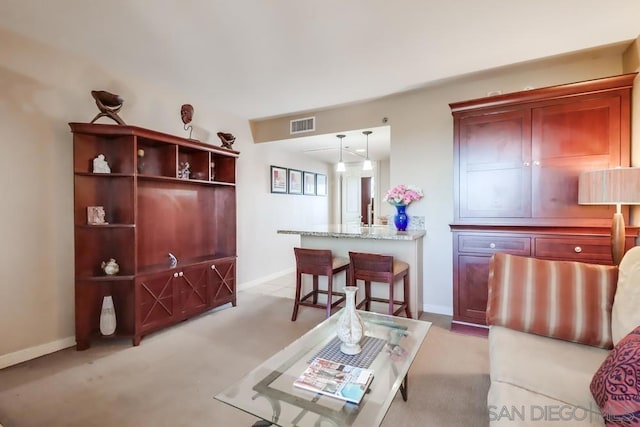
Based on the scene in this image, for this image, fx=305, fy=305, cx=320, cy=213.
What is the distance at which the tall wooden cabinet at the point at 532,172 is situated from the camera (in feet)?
8.05

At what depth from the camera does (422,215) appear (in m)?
3.57

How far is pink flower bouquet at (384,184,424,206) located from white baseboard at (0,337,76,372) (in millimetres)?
3359

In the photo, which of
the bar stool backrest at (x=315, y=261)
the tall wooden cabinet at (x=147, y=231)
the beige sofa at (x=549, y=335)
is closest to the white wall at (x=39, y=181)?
the tall wooden cabinet at (x=147, y=231)

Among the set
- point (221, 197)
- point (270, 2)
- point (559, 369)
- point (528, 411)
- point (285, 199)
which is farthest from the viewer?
point (285, 199)

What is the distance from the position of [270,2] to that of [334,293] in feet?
9.14

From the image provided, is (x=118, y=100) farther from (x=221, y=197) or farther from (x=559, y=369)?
(x=559, y=369)

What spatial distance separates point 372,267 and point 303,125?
2.41 m

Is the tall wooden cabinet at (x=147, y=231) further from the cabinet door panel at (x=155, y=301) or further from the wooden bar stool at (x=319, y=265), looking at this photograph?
the wooden bar stool at (x=319, y=265)

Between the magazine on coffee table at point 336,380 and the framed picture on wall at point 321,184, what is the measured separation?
5.12 m

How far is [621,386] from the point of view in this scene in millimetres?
1029

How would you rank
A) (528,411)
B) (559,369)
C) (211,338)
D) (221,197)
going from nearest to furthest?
(528,411)
(559,369)
(211,338)
(221,197)

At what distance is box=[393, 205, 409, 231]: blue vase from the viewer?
353 cm

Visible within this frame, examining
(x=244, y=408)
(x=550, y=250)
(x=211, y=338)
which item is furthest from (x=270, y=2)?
(x=550, y=250)

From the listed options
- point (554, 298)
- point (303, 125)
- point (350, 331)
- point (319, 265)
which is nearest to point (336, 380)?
point (350, 331)
